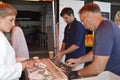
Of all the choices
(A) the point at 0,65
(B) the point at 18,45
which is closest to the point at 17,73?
(A) the point at 0,65

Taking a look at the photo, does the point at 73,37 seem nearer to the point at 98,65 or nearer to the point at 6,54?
the point at 98,65

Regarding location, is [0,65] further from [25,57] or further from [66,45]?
[66,45]

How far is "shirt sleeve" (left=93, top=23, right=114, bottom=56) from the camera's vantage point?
142 centimetres

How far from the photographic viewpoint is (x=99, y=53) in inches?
56.2

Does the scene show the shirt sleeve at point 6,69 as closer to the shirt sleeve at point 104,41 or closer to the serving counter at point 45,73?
the serving counter at point 45,73

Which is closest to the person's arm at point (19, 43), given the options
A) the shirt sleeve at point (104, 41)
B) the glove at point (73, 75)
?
the glove at point (73, 75)

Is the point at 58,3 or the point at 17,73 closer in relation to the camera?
the point at 17,73

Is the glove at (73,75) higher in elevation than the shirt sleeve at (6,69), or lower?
lower

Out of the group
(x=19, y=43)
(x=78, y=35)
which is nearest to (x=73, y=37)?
(x=78, y=35)

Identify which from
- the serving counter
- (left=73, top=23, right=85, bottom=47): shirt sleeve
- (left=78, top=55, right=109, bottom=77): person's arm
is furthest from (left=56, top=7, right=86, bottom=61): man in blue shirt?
(left=78, top=55, right=109, bottom=77): person's arm

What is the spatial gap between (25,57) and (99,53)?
1.13 m

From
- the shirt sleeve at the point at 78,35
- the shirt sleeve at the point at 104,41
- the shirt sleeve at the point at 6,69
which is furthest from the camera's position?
the shirt sleeve at the point at 78,35

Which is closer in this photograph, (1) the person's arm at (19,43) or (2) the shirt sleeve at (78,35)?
(1) the person's arm at (19,43)

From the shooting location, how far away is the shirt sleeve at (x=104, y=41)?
142cm
